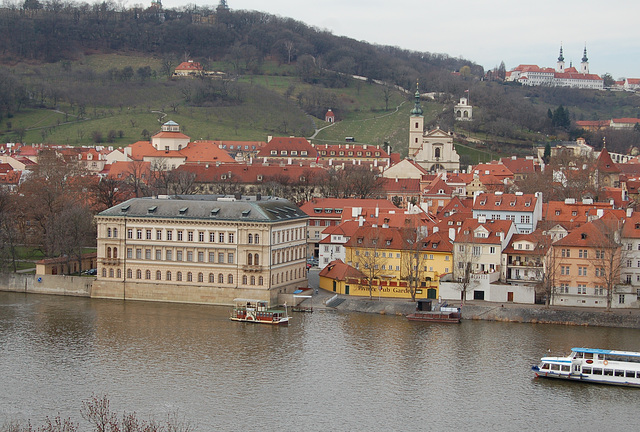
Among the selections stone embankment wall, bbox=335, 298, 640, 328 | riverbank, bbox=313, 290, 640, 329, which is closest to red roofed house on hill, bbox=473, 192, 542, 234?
riverbank, bbox=313, 290, 640, 329

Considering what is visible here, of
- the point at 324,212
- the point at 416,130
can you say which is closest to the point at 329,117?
the point at 416,130

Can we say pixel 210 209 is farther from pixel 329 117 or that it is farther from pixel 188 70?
pixel 188 70

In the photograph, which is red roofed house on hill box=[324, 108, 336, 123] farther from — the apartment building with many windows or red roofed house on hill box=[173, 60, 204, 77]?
the apartment building with many windows

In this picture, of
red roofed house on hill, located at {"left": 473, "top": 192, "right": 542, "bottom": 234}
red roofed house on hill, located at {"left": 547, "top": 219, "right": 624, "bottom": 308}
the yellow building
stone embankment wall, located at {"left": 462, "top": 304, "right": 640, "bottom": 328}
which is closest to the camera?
stone embankment wall, located at {"left": 462, "top": 304, "right": 640, "bottom": 328}

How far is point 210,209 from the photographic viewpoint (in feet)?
180

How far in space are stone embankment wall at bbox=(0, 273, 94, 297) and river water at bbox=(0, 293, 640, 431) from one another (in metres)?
4.88

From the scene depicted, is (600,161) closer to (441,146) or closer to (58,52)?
(441,146)

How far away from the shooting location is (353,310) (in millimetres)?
52906

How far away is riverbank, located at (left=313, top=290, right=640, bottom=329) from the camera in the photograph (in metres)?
49.5

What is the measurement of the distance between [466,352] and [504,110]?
A: 11439 cm

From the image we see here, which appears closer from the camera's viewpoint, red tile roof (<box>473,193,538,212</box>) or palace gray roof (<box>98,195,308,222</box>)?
palace gray roof (<box>98,195,308,222</box>)

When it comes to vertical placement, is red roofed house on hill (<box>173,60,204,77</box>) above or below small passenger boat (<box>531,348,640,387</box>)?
above

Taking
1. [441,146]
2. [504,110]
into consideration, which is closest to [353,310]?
[441,146]

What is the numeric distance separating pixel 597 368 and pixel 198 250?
24462 mm
